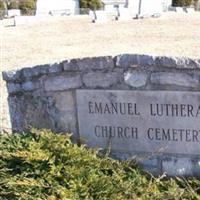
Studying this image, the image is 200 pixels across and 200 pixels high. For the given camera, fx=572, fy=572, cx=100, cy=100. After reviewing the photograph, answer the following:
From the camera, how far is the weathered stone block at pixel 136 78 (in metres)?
4.71

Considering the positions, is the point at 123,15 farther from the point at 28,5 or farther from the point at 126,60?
→ the point at 126,60

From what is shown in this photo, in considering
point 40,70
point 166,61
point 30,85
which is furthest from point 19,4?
point 166,61

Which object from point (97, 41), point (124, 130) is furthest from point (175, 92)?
point (97, 41)

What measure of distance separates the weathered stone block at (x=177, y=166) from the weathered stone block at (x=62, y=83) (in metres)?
1.01

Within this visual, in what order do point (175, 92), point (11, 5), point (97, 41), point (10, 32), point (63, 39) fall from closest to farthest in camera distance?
point (175, 92) < point (97, 41) < point (63, 39) < point (10, 32) < point (11, 5)

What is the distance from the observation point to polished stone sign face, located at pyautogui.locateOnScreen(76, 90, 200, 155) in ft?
15.3

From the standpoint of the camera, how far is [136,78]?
4.73 meters

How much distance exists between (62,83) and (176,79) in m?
1.03

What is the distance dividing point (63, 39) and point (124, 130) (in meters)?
14.4

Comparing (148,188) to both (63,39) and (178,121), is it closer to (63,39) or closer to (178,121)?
(178,121)

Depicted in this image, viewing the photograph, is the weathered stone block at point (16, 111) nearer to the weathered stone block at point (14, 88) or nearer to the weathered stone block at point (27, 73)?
the weathered stone block at point (14, 88)

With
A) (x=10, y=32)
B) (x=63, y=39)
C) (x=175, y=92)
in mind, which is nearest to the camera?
(x=175, y=92)

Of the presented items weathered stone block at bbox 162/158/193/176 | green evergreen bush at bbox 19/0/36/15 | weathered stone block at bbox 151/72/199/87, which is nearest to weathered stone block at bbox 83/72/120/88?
weathered stone block at bbox 151/72/199/87

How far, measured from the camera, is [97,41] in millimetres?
17844
